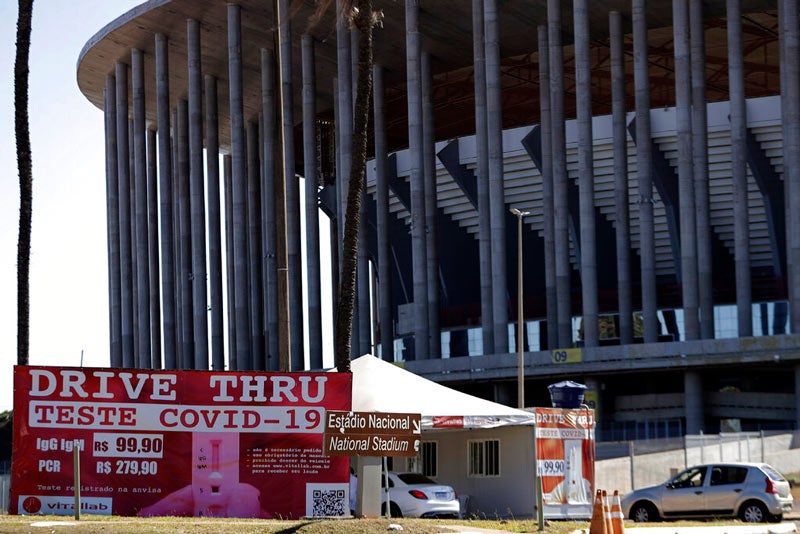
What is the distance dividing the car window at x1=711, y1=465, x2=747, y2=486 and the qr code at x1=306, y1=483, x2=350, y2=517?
10.9 m

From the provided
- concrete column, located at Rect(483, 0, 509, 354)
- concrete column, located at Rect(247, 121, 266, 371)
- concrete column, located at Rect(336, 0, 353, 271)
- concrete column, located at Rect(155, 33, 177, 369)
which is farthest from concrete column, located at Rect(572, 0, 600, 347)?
concrete column, located at Rect(155, 33, 177, 369)

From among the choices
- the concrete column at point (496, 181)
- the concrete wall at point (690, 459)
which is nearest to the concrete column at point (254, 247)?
the concrete column at point (496, 181)

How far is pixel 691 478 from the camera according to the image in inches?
1203

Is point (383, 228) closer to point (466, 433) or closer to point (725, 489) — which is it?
point (466, 433)

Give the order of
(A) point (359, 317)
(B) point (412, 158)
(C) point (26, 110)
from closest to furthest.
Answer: (C) point (26, 110) → (B) point (412, 158) → (A) point (359, 317)

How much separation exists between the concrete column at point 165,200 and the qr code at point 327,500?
2037 inches

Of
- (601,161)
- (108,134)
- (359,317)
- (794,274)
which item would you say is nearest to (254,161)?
(108,134)

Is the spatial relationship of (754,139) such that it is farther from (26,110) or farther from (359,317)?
(26,110)

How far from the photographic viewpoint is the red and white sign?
28359 mm

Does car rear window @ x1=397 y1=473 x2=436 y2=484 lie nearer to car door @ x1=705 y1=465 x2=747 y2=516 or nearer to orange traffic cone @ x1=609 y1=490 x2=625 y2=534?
car door @ x1=705 y1=465 x2=747 y2=516

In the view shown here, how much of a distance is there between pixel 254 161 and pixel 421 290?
2323 cm

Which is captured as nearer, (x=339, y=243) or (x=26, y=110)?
(x=26, y=110)

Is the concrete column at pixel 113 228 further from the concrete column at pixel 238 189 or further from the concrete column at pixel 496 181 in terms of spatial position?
the concrete column at pixel 496 181

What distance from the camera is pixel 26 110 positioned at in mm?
27328
